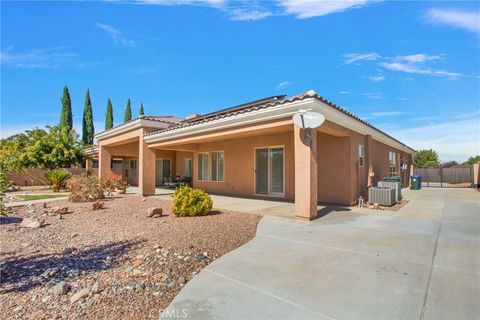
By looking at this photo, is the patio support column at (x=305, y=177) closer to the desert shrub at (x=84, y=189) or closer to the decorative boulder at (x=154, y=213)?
the decorative boulder at (x=154, y=213)

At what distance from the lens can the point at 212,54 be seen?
45.1ft

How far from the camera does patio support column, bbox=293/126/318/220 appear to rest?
7.43 m

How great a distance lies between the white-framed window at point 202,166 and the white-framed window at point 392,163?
40.3 feet

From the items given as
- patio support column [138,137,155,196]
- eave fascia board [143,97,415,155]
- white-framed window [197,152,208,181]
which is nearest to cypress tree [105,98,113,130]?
white-framed window [197,152,208,181]

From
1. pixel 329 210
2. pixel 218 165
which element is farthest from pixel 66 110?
pixel 329 210

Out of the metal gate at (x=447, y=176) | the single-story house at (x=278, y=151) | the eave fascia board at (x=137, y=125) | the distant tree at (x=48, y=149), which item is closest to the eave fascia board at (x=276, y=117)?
the single-story house at (x=278, y=151)

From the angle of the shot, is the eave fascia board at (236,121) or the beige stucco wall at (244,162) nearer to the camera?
the eave fascia board at (236,121)

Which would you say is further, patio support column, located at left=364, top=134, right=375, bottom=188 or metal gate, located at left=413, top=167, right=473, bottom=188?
metal gate, located at left=413, top=167, right=473, bottom=188

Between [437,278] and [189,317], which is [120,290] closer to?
[189,317]

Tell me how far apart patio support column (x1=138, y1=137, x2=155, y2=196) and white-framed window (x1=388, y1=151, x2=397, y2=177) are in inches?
606

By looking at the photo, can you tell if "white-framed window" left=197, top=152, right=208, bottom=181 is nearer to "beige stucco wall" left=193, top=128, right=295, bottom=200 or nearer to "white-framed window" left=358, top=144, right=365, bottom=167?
"beige stucco wall" left=193, top=128, right=295, bottom=200

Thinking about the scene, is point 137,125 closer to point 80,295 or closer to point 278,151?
point 278,151

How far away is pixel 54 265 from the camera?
173 inches

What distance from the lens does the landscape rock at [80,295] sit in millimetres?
3139
